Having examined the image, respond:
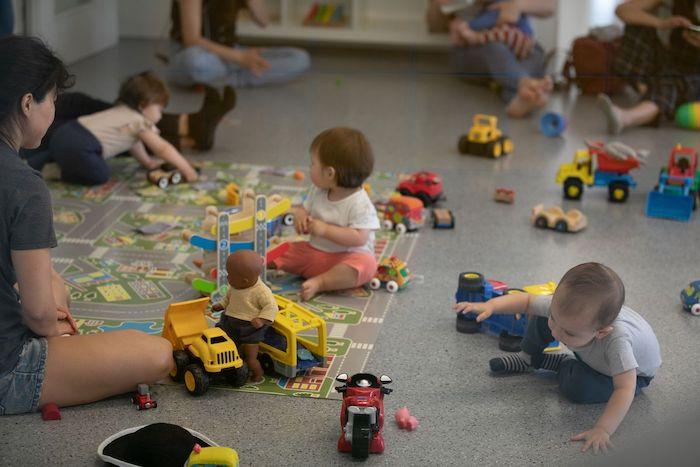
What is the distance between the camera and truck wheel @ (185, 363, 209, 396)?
1.93 m

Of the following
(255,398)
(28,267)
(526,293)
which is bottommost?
(255,398)

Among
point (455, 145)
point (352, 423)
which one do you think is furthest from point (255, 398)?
point (455, 145)

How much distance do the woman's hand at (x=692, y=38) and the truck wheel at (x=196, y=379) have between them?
259 centimetres

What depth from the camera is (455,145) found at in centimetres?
363

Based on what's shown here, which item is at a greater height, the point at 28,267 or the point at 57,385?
the point at 28,267

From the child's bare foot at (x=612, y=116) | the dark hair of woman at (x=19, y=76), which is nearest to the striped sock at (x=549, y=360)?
the dark hair of woman at (x=19, y=76)

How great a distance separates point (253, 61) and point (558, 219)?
1.79m

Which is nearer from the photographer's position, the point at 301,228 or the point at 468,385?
the point at 468,385

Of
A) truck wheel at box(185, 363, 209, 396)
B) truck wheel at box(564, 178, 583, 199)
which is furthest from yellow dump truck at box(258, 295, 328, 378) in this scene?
truck wheel at box(564, 178, 583, 199)

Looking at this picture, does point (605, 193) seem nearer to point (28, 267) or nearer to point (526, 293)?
point (526, 293)

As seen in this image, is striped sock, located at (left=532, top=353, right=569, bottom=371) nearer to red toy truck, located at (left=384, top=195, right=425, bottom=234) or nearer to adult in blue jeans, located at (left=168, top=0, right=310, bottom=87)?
red toy truck, located at (left=384, top=195, right=425, bottom=234)

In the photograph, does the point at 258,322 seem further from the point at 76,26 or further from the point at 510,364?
the point at 76,26

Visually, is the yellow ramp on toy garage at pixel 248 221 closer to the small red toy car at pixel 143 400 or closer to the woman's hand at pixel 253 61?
the small red toy car at pixel 143 400

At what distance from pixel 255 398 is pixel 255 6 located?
259cm
